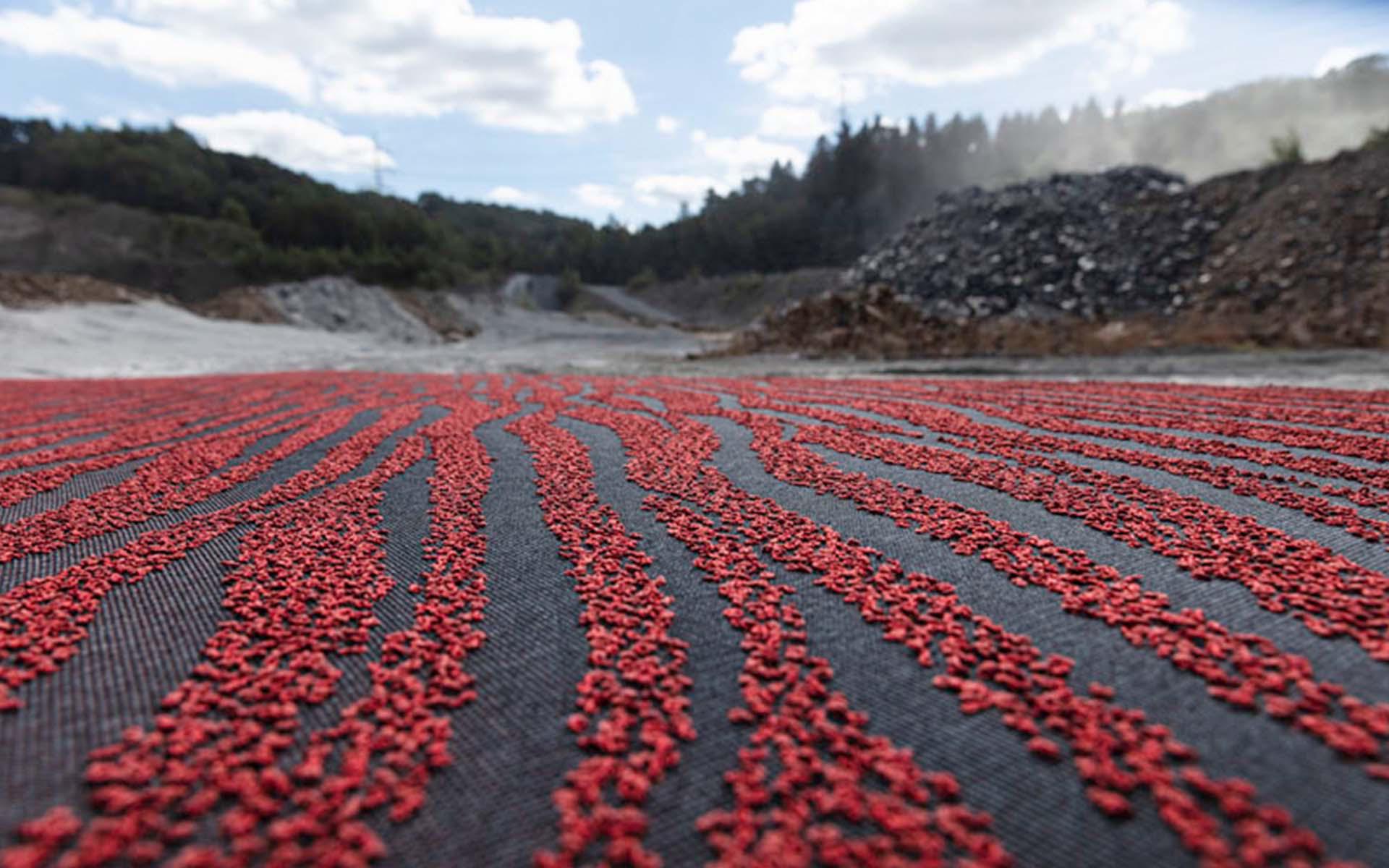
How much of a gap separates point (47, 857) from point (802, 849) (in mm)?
1194

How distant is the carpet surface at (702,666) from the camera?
1.16 metres

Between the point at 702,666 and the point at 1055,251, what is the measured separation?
17.6 meters

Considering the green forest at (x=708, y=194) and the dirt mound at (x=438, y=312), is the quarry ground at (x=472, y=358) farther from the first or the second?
the green forest at (x=708, y=194)

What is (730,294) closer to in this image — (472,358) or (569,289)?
(569,289)

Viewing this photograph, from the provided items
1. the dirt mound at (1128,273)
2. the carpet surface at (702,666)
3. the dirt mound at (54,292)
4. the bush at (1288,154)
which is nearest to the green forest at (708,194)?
the dirt mound at (54,292)

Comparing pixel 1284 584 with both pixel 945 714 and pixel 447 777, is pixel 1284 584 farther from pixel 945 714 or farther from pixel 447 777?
pixel 447 777

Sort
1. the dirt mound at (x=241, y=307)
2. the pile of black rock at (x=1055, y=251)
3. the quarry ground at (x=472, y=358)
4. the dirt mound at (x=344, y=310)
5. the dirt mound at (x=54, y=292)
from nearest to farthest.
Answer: the quarry ground at (x=472, y=358) → the pile of black rock at (x=1055, y=251) → the dirt mound at (x=54, y=292) → the dirt mound at (x=241, y=307) → the dirt mound at (x=344, y=310)

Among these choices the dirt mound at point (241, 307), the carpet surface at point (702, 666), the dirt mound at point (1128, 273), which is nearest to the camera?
the carpet surface at point (702, 666)

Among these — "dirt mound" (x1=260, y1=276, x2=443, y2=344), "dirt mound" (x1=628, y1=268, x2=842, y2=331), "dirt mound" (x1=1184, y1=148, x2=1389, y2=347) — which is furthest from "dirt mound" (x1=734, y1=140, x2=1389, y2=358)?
"dirt mound" (x1=628, y1=268, x2=842, y2=331)

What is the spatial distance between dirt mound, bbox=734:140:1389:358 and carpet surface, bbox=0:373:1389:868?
1148 centimetres

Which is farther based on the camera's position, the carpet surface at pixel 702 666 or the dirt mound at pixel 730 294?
the dirt mound at pixel 730 294

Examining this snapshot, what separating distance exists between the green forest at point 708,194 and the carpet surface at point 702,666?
113ft

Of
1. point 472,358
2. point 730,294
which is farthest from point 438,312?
point 472,358

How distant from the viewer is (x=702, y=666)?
1.69 m
